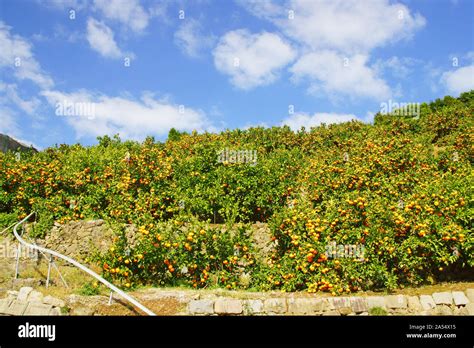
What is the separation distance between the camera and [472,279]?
7.51 metres

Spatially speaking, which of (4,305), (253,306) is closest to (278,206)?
(253,306)

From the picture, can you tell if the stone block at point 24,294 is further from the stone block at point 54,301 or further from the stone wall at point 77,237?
the stone wall at point 77,237

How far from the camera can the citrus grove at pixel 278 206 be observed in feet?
24.1

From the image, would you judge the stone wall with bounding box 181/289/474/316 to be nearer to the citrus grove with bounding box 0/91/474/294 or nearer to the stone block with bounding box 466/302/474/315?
the stone block with bounding box 466/302/474/315

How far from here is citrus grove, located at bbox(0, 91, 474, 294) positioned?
734cm

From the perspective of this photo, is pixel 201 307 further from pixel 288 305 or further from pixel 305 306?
pixel 305 306

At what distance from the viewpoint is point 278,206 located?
995cm

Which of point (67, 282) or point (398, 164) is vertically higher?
point (398, 164)

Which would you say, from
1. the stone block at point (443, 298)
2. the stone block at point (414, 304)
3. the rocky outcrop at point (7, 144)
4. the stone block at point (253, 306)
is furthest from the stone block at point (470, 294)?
the rocky outcrop at point (7, 144)
